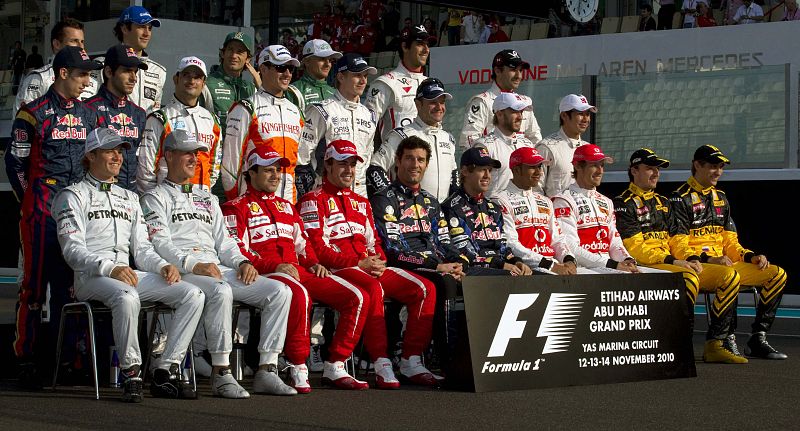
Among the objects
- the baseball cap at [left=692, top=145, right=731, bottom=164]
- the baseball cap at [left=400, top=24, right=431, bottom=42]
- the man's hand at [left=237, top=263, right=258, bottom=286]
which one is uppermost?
the baseball cap at [left=400, top=24, right=431, bottom=42]

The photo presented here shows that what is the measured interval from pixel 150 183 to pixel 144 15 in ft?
4.34

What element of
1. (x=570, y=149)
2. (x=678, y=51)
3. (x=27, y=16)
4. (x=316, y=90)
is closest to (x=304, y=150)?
(x=316, y=90)

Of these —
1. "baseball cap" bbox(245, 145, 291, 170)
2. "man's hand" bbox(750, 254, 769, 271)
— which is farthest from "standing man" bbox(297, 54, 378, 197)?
"man's hand" bbox(750, 254, 769, 271)

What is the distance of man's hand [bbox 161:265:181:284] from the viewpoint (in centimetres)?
694

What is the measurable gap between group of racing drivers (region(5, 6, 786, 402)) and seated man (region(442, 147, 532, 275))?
0.01m

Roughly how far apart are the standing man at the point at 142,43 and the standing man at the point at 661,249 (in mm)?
3779

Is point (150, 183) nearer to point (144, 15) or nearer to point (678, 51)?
point (144, 15)

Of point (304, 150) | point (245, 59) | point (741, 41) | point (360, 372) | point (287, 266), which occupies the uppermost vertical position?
point (741, 41)

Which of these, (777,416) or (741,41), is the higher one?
(741,41)

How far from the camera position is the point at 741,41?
14633 mm

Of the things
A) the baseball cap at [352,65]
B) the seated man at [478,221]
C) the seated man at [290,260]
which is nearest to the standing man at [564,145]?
the seated man at [478,221]

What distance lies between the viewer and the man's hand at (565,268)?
→ 8844 mm

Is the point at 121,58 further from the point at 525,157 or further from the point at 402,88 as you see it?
the point at 525,157

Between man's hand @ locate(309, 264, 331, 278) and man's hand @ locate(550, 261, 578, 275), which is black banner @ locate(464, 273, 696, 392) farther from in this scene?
man's hand @ locate(309, 264, 331, 278)
